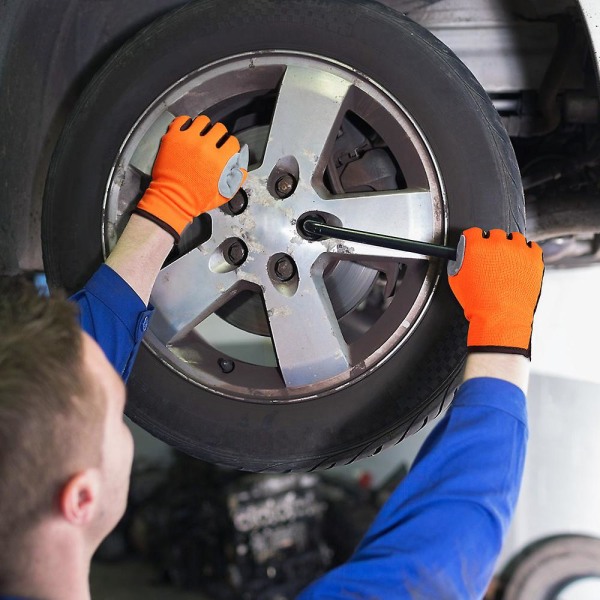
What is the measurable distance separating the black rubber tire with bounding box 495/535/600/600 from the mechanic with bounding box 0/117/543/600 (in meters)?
2.04

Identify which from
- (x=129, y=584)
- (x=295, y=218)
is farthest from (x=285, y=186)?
(x=129, y=584)

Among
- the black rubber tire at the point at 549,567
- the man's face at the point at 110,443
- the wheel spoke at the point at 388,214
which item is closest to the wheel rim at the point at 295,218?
the wheel spoke at the point at 388,214

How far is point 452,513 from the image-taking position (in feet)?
2.48

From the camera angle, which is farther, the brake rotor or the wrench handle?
the brake rotor

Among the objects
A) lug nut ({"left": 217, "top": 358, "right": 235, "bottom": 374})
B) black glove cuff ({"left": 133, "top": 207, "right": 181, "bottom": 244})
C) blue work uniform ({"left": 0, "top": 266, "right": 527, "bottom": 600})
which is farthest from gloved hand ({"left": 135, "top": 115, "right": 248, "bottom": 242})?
blue work uniform ({"left": 0, "top": 266, "right": 527, "bottom": 600})

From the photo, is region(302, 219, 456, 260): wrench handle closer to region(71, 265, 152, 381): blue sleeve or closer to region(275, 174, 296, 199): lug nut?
region(275, 174, 296, 199): lug nut

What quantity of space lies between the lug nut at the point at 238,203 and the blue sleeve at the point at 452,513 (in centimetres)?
43

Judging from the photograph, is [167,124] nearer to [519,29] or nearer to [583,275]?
[519,29]

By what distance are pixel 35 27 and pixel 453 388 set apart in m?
0.93

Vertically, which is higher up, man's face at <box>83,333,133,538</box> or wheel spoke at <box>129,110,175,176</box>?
wheel spoke at <box>129,110,175,176</box>

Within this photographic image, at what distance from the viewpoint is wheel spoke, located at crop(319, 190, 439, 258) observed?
38.6 inches

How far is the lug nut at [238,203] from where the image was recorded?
1.04 m

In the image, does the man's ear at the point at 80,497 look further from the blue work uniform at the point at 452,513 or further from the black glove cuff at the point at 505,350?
the black glove cuff at the point at 505,350

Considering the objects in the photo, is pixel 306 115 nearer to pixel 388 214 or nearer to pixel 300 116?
pixel 300 116
